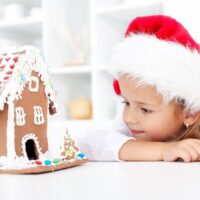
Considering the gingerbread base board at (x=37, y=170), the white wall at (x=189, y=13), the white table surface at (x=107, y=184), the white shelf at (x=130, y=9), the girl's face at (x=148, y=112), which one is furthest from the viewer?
the white shelf at (x=130, y=9)

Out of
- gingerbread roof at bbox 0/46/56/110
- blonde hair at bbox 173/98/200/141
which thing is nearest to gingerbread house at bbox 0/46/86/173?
gingerbread roof at bbox 0/46/56/110

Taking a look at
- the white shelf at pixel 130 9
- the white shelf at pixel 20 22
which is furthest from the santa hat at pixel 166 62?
the white shelf at pixel 20 22

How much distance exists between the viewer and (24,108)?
0.75 m

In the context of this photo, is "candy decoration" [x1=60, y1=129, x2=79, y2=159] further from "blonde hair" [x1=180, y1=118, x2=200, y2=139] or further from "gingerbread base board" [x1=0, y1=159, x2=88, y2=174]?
"blonde hair" [x1=180, y1=118, x2=200, y2=139]

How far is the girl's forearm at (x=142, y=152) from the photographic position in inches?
34.9

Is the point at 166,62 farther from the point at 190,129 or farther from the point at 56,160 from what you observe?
the point at 56,160

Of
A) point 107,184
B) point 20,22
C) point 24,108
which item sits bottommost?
point 107,184

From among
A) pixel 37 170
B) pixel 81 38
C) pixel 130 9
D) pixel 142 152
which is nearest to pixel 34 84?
pixel 37 170

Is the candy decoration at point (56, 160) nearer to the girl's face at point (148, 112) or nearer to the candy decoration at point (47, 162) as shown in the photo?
the candy decoration at point (47, 162)

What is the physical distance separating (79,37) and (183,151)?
5.67ft

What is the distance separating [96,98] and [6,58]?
153 centimetres

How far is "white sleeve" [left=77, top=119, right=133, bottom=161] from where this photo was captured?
94 centimetres

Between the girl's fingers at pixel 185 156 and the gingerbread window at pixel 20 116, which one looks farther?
the girl's fingers at pixel 185 156

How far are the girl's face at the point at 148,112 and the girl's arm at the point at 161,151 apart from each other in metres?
0.08
